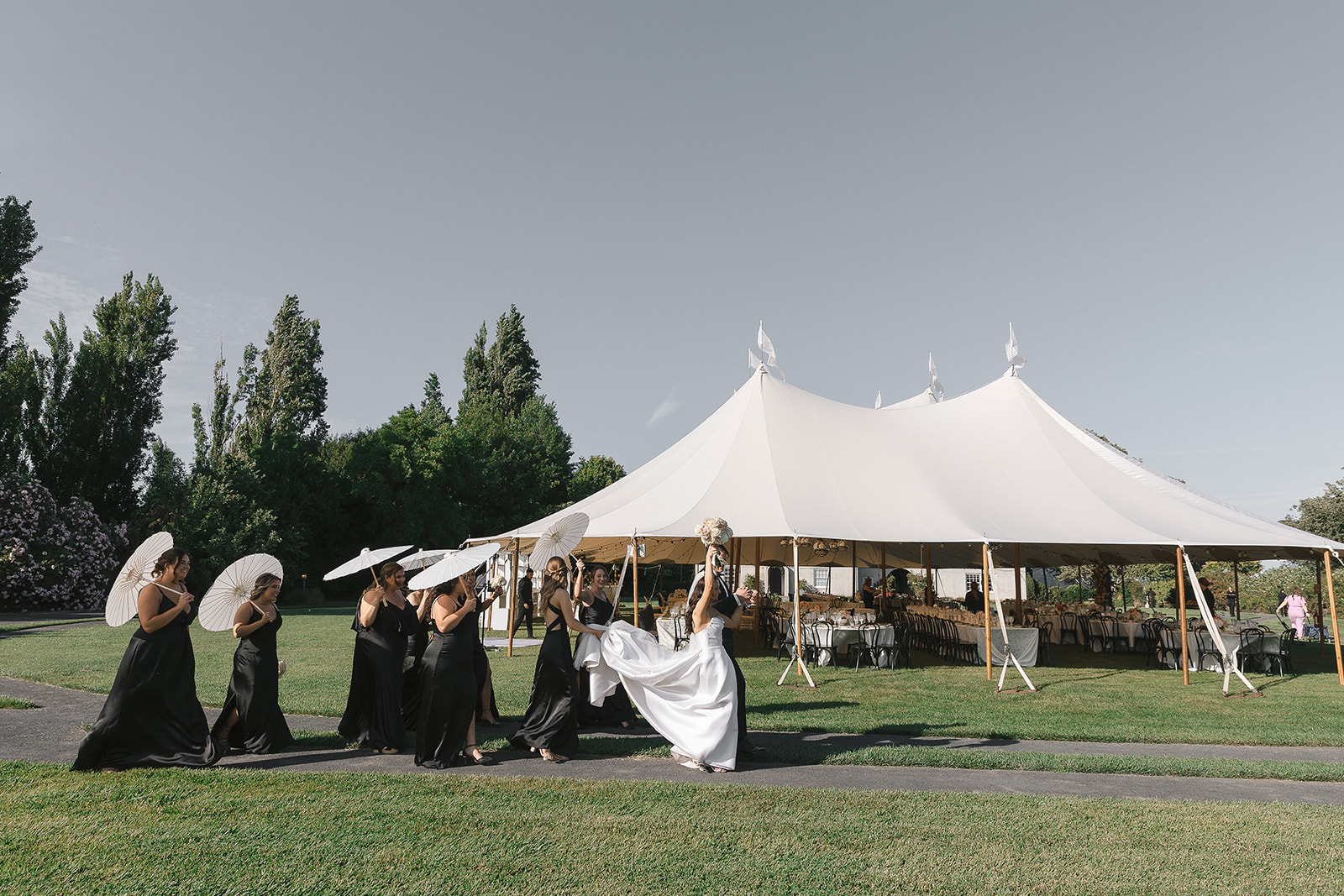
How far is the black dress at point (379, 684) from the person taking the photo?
7.02 m

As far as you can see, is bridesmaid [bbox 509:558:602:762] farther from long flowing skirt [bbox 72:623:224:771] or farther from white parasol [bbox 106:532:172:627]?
white parasol [bbox 106:532:172:627]

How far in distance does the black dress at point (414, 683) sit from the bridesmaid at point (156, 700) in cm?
182

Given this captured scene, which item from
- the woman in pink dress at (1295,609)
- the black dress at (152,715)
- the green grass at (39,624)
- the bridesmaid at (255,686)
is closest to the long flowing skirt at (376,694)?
the bridesmaid at (255,686)

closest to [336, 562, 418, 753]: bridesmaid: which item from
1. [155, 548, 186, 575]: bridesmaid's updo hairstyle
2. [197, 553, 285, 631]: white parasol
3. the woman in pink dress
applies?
[197, 553, 285, 631]: white parasol

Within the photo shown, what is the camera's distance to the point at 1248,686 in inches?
430

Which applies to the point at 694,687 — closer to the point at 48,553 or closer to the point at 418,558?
the point at 418,558

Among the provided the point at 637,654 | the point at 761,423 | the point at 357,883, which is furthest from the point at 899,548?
the point at 357,883

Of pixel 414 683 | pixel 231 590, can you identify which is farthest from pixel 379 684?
pixel 231 590

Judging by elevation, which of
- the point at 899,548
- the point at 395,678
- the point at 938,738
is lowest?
the point at 938,738

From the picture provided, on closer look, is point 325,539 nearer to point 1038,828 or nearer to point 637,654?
point 637,654

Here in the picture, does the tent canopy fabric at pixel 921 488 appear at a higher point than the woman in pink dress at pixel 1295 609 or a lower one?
higher

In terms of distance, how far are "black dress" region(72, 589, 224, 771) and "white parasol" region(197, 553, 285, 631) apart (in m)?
0.34

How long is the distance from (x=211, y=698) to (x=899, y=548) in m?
15.9

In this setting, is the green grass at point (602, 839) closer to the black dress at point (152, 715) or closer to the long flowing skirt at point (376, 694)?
the black dress at point (152, 715)
